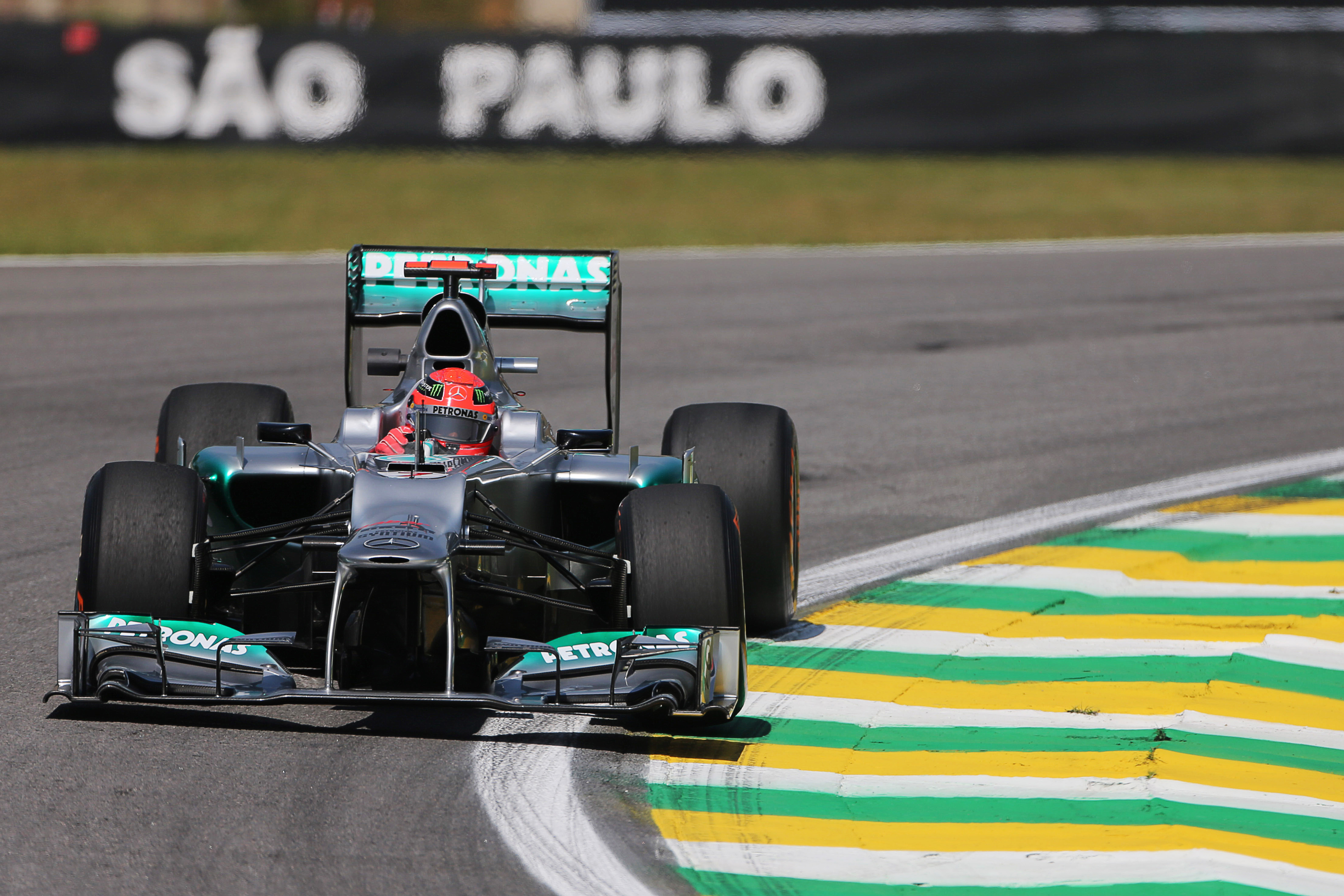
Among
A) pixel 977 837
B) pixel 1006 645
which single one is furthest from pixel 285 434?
pixel 977 837

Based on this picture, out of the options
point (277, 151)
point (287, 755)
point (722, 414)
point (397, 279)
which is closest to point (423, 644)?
point (287, 755)

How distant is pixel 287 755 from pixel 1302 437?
7417 mm

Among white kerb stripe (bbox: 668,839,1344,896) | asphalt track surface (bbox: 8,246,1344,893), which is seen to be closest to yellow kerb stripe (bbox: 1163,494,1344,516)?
asphalt track surface (bbox: 8,246,1344,893)

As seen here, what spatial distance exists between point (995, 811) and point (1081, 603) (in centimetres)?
252

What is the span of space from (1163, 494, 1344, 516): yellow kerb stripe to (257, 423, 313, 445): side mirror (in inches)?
177

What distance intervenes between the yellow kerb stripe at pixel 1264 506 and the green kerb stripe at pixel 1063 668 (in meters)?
2.62

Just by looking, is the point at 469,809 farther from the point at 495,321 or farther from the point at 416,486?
the point at 495,321

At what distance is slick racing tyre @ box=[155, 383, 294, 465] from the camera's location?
23.1ft

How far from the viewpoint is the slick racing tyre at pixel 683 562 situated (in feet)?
18.1

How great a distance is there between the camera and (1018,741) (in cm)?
556

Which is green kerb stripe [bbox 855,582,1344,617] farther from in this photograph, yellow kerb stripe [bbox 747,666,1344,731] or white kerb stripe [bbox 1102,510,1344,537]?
white kerb stripe [bbox 1102,510,1344,537]

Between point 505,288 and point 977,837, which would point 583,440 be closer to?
point 505,288

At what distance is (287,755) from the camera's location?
534 cm

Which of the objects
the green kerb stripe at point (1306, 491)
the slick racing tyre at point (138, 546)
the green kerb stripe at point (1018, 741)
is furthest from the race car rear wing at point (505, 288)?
the green kerb stripe at point (1306, 491)
